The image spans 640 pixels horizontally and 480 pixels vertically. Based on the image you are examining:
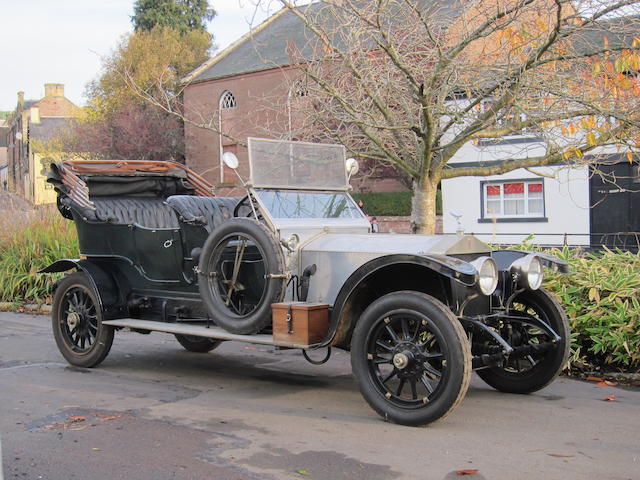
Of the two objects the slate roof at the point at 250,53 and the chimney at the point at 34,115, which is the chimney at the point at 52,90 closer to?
the chimney at the point at 34,115

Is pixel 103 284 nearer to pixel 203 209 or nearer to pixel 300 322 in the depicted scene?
pixel 203 209

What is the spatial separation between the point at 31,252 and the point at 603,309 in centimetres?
994

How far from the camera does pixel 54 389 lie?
6.45 metres

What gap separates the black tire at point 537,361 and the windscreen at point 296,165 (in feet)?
6.95

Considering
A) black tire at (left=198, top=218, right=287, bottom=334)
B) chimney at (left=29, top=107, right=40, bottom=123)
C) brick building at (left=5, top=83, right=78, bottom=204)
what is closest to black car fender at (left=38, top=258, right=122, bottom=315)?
black tire at (left=198, top=218, right=287, bottom=334)

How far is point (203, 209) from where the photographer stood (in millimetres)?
7445

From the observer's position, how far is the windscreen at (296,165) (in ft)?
21.9

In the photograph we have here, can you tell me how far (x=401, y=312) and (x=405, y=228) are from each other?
22.8 m

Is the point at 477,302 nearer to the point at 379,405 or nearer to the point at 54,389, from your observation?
the point at 379,405

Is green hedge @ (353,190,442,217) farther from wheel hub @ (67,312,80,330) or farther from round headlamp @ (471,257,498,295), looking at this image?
round headlamp @ (471,257,498,295)

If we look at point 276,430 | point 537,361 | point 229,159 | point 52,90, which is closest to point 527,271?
point 537,361

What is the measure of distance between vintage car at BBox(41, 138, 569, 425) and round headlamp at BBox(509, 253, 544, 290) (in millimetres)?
13

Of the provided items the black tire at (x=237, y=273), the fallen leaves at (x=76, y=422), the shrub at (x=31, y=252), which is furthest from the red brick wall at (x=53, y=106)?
the fallen leaves at (x=76, y=422)

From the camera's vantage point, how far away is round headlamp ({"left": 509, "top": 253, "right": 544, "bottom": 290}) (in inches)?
229
